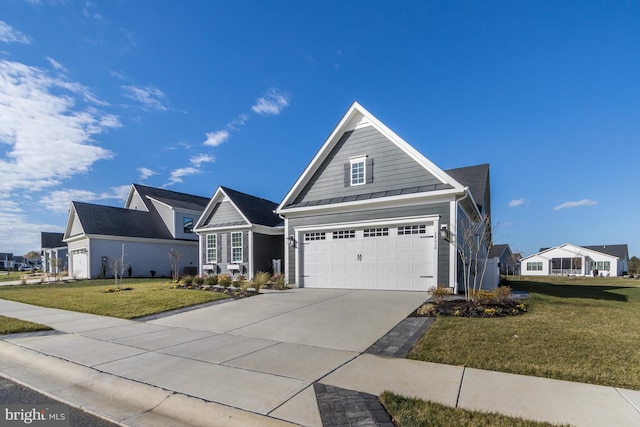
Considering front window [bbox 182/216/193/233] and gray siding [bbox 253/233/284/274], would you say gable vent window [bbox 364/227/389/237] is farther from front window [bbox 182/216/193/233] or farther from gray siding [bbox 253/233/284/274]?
front window [bbox 182/216/193/233]

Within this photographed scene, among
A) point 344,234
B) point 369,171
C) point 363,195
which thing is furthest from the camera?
point 344,234

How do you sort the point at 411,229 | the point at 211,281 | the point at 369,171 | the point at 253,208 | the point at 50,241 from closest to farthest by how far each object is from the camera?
the point at 411,229 → the point at 369,171 → the point at 211,281 → the point at 253,208 → the point at 50,241

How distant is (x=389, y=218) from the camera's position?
12.7 metres

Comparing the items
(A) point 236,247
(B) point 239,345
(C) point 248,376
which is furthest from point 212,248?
(C) point 248,376

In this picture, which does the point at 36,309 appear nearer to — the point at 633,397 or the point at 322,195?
the point at 322,195

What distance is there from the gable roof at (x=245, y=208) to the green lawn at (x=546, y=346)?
46.1ft

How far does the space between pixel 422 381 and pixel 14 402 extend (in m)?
4.97

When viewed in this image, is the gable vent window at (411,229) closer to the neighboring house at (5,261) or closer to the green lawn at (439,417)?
the green lawn at (439,417)

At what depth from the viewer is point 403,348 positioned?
5.42m

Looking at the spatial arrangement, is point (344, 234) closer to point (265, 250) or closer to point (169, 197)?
point (265, 250)

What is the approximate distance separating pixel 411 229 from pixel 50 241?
157 feet

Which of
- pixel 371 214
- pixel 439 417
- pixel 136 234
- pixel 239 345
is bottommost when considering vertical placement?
pixel 239 345

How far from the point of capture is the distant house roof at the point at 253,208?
19.5 m

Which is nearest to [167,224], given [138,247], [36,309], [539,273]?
[138,247]
